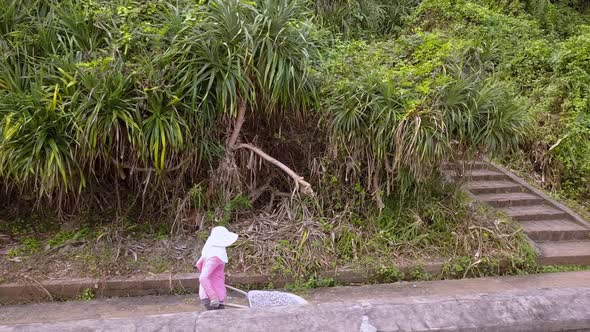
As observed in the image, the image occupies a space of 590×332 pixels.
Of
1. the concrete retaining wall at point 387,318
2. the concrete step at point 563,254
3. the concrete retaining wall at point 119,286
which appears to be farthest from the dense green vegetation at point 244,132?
the concrete retaining wall at point 387,318

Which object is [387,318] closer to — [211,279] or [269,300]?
[269,300]

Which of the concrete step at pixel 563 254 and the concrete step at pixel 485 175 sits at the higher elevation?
the concrete step at pixel 485 175

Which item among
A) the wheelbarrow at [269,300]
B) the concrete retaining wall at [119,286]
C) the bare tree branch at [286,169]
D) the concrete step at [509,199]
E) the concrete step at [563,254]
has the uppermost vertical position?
the bare tree branch at [286,169]

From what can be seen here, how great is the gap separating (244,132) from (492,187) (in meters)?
3.62

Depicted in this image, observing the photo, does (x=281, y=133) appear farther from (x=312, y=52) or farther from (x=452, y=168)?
(x=452, y=168)

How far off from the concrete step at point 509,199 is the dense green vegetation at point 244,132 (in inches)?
31.8

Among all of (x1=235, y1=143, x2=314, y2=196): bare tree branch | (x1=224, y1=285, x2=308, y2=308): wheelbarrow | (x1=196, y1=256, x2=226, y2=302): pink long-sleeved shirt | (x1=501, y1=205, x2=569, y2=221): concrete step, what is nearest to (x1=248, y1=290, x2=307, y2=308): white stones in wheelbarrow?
(x1=224, y1=285, x2=308, y2=308): wheelbarrow

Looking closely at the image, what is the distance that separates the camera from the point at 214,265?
9.75ft

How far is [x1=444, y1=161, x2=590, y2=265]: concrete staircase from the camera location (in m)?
5.38

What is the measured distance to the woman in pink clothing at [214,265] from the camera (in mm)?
2955

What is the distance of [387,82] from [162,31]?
2398 millimetres

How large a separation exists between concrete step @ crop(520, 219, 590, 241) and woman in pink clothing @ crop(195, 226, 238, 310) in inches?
164

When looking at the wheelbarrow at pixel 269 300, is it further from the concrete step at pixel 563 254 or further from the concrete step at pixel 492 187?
the concrete step at pixel 492 187

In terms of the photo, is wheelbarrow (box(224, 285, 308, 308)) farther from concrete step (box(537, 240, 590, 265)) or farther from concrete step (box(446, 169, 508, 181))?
concrete step (box(446, 169, 508, 181))
